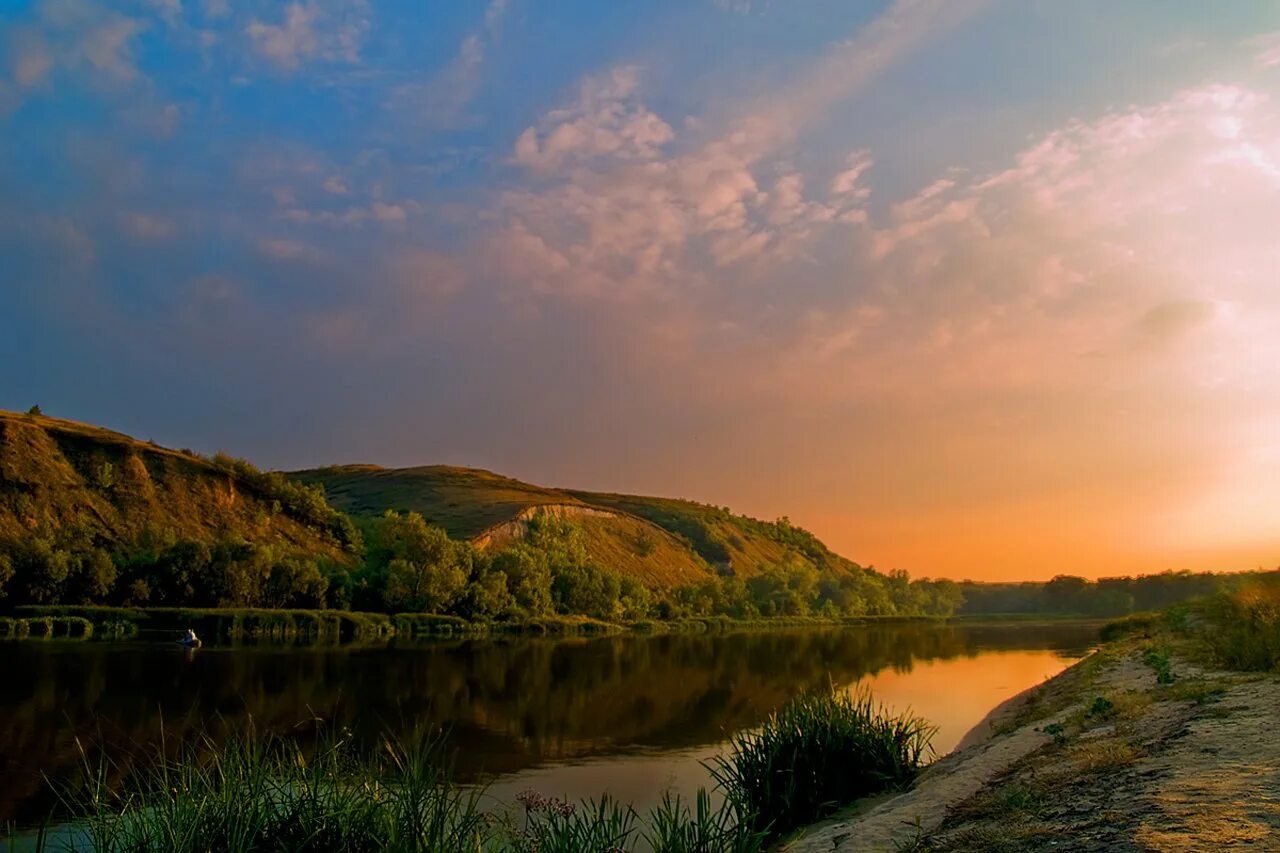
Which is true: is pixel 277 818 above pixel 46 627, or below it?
above

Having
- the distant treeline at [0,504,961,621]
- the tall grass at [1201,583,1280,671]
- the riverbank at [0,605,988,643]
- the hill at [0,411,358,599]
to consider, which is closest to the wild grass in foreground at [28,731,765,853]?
the tall grass at [1201,583,1280,671]

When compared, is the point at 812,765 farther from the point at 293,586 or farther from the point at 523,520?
the point at 523,520

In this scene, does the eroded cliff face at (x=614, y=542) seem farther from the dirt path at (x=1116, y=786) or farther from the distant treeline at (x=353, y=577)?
the dirt path at (x=1116, y=786)

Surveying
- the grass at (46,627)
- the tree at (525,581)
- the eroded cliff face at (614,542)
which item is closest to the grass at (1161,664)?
the grass at (46,627)

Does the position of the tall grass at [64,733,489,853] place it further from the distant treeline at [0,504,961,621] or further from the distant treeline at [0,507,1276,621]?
the distant treeline at [0,504,961,621]

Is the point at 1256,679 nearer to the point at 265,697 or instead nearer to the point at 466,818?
the point at 466,818

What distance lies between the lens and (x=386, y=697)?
1412 inches

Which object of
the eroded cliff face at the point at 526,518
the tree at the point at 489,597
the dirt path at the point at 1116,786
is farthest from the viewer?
the eroded cliff face at the point at 526,518

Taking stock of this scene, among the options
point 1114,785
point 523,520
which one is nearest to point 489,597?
point 523,520

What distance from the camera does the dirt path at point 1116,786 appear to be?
9.04 meters

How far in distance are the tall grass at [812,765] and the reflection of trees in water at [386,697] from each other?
7871mm

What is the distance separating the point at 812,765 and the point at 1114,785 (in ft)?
24.9

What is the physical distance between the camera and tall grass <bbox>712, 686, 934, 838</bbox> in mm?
17297

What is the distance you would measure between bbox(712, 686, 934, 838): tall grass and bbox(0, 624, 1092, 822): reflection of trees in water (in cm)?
787
